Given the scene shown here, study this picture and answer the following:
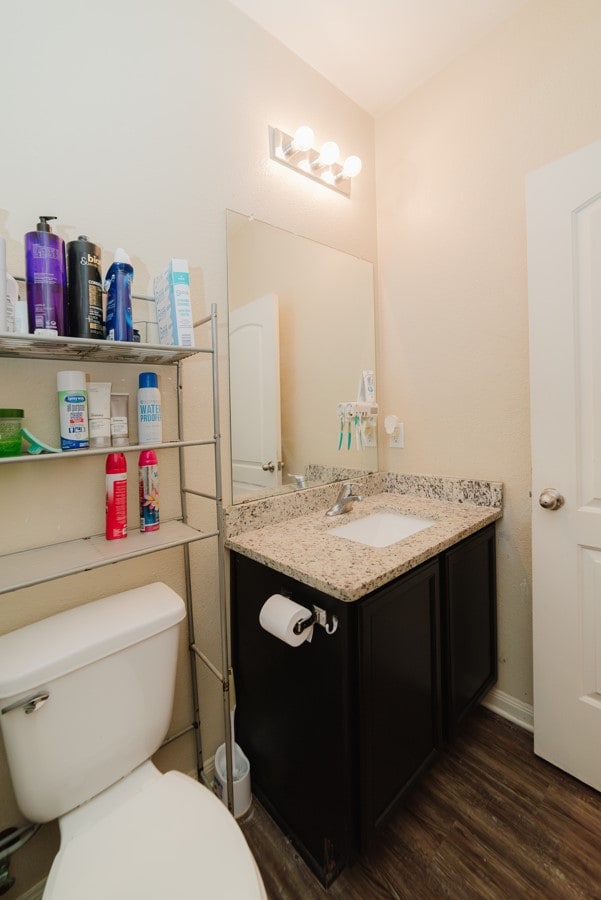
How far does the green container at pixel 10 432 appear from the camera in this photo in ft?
2.62

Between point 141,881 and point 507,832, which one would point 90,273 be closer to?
point 141,881

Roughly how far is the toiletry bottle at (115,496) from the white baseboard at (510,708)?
158 cm

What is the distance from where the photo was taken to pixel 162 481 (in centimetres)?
118

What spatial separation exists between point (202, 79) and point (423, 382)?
4.31 feet

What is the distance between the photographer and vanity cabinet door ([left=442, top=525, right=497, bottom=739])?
1.26 metres

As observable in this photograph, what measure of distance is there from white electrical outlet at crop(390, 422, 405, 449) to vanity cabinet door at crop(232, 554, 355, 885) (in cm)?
95

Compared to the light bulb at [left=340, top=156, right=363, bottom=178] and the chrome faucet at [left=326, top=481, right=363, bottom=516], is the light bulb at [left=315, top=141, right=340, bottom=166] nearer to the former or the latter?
the light bulb at [left=340, top=156, right=363, bottom=178]

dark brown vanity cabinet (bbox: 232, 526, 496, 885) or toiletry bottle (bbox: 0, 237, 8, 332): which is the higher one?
toiletry bottle (bbox: 0, 237, 8, 332)

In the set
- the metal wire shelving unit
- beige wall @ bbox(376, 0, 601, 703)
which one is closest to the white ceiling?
beige wall @ bbox(376, 0, 601, 703)

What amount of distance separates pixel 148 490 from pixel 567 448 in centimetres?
127

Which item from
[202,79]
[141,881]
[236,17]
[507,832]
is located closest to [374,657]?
[141,881]

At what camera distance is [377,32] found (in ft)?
4.65

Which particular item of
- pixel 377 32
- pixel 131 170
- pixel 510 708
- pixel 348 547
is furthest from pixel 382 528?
pixel 377 32

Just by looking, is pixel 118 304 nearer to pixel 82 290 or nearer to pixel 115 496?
pixel 82 290
